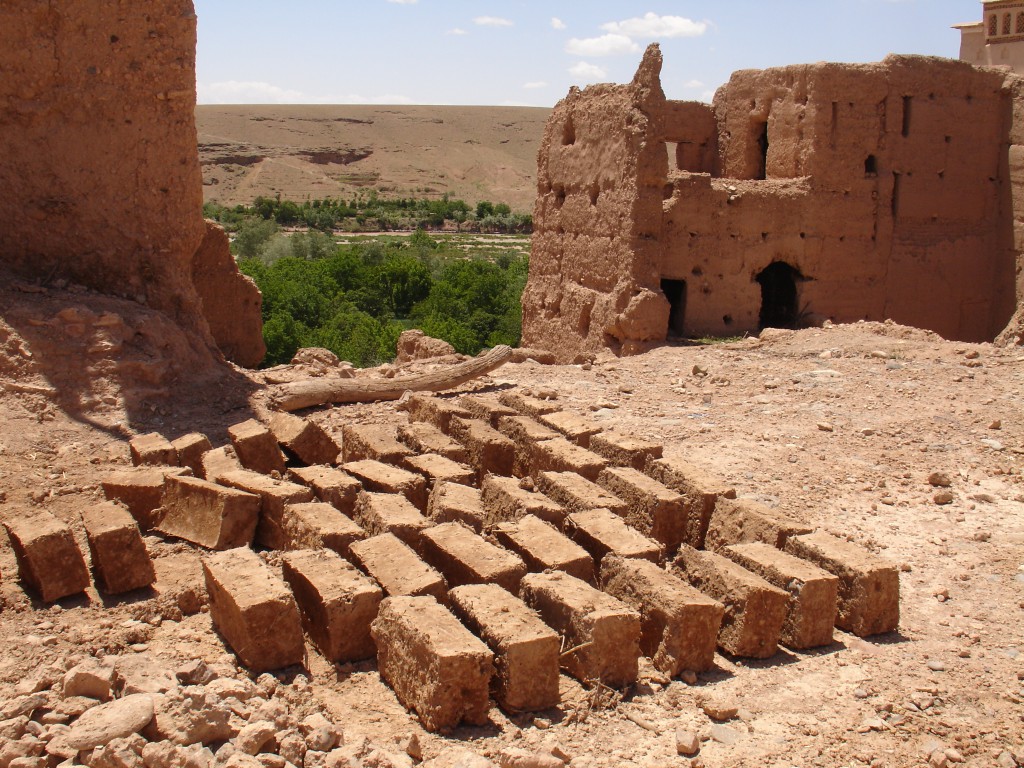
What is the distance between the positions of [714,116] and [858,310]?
3547 millimetres

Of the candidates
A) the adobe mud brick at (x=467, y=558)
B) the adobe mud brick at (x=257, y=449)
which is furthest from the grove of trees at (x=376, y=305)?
the adobe mud brick at (x=467, y=558)

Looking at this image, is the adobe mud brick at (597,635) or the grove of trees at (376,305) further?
the grove of trees at (376,305)

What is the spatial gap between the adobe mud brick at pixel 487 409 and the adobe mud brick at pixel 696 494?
1.68m

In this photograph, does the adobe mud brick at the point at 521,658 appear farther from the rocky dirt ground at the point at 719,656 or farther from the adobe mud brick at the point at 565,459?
the adobe mud brick at the point at 565,459

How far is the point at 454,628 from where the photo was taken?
12.5ft

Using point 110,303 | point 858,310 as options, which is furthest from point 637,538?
point 858,310

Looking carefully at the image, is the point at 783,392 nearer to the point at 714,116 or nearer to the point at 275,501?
the point at 275,501

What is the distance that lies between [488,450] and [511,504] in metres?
1.06

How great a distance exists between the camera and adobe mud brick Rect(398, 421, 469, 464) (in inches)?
251

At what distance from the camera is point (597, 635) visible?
3.95 m

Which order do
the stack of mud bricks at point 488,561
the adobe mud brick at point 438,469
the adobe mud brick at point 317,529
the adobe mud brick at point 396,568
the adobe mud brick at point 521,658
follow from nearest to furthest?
the adobe mud brick at point 521,658 → the stack of mud bricks at point 488,561 → the adobe mud brick at point 396,568 → the adobe mud brick at point 317,529 → the adobe mud brick at point 438,469

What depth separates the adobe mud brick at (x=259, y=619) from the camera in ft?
12.8

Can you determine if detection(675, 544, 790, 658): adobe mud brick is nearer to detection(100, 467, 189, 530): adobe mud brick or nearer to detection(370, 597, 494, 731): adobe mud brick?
detection(370, 597, 494, 731): adobe mud brick

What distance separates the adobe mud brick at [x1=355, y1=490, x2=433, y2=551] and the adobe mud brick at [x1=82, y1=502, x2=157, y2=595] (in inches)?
43.9
